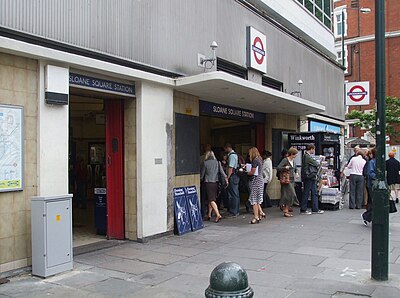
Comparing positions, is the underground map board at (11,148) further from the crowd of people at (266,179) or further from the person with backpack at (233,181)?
the person with backpack at (233,181)

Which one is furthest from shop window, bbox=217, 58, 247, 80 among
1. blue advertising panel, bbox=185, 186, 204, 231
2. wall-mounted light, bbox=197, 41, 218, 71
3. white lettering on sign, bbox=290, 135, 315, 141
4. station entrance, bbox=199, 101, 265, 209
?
blue advertising panel, bbox=185, 186, 204, 231

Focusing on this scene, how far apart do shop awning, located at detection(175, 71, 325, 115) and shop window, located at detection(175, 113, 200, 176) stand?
0.68 meters

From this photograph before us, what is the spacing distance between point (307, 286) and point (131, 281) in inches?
92.4

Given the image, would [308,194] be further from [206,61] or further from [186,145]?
[206,61]

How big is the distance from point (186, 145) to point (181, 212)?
1.52 meters

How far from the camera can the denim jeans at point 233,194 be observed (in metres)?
11.6

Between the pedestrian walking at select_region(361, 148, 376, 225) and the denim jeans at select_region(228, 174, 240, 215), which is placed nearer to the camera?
the pedestrian walking at select_region(361, 148, 376, 225)

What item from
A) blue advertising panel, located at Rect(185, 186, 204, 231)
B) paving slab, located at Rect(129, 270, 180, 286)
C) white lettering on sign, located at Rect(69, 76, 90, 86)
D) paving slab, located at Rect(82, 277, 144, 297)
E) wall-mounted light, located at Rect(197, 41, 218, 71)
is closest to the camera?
paving slab, located at Rect(82, 277, 144, 297)

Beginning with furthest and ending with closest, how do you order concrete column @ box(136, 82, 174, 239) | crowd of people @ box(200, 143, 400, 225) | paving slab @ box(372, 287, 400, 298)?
crowd of people @ box(200, 143, 400, 225)
concrete column @ box(136, 82, 174, 239)
paving slab @ box(372, 287, 400, 298)

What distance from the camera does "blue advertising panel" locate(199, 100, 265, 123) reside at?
37.4 ft

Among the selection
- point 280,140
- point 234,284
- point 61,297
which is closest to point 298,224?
point 280,140

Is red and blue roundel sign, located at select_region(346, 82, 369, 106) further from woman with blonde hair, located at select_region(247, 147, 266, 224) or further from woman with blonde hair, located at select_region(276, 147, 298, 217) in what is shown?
woman with blonde hair, located at select_region(247, 147, 266, 224)

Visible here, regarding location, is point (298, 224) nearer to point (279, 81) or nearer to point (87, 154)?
point (279, 81)

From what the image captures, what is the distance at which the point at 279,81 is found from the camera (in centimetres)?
1481
